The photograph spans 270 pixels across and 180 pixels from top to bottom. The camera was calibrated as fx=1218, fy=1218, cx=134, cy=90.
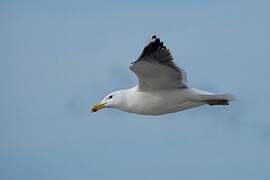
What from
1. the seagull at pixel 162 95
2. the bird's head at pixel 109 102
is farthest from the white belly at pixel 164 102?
the bird's head at pixel 109 102

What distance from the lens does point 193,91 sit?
18.7 meters

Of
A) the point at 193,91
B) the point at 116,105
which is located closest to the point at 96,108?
the point at 116,105

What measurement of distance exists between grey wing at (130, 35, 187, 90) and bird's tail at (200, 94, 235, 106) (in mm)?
388

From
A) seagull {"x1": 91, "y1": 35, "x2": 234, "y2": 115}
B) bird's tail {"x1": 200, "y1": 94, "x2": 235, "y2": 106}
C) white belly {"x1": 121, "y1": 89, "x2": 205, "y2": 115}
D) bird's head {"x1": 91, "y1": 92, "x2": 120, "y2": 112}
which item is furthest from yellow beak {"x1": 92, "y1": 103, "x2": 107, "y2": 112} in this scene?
bird's tail {"x1": 200, "y1": 94, "x2": 235, "y2": 106}

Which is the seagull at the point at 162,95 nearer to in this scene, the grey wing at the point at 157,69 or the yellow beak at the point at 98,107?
the grey wing at the point at 157,69

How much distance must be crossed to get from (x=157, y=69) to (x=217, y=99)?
4.02 ft

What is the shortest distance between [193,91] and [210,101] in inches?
14.4

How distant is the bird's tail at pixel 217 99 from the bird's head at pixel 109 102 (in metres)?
1.44

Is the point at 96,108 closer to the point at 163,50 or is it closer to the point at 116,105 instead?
the point at 116,105

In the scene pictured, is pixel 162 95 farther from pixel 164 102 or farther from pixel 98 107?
pixel 98 107

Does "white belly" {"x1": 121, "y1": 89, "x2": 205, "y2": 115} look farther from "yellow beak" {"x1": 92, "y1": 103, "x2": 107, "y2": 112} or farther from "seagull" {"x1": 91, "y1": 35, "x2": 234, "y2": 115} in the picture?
"yellow beak" {"x1": 92, "y1": 103, "x2": 107, "y2": 112}

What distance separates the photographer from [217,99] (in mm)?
18844

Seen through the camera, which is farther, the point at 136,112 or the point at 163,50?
the point at 136,112

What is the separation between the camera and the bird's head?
19266mm
